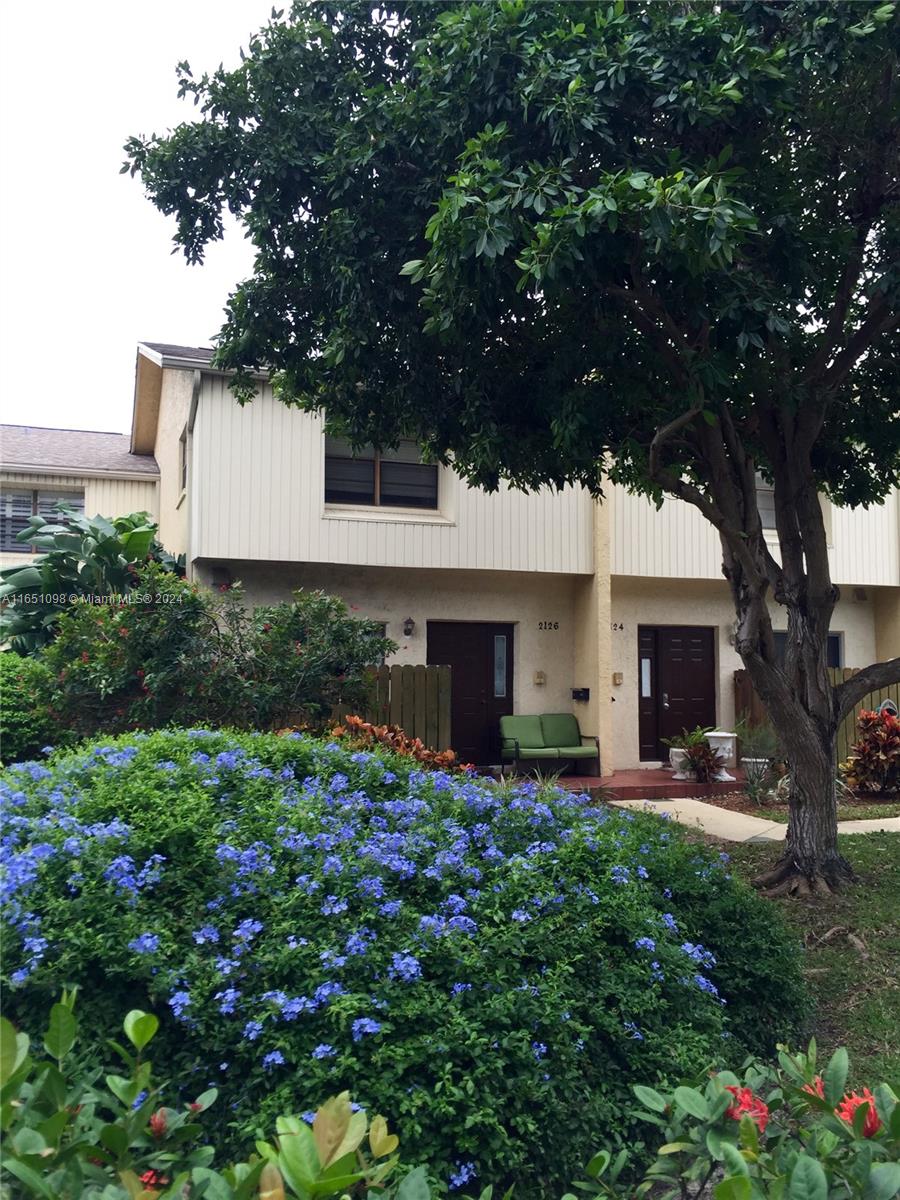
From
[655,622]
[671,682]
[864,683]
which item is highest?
[655,622]

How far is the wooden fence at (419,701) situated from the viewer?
12594 millimetres

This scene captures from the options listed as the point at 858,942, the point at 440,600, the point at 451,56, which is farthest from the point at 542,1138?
the point at 440,600

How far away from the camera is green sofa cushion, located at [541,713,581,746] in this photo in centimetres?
1427

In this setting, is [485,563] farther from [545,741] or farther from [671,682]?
[671,682]

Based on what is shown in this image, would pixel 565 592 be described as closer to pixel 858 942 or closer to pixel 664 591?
pixel 664 591

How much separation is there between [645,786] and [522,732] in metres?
2.08

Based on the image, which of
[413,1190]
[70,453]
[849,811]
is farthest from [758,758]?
[70,453]

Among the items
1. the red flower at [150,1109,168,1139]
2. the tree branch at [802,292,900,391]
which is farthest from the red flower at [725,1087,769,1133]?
the tree branch at [802,292,900,391]

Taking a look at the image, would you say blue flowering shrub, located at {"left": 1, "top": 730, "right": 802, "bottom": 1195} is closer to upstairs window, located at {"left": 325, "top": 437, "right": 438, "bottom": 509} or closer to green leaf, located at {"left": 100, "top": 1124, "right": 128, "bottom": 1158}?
green leaf, located at {"left": 100, "top": 1124, "right": 128, "bottom": 1158}

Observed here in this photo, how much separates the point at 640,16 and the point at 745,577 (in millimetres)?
4080

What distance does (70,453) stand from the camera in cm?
2012

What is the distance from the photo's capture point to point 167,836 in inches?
133

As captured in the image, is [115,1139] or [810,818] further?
[810,818]

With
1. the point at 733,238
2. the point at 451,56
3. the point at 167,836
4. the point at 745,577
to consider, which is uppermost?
the point at 451,56
